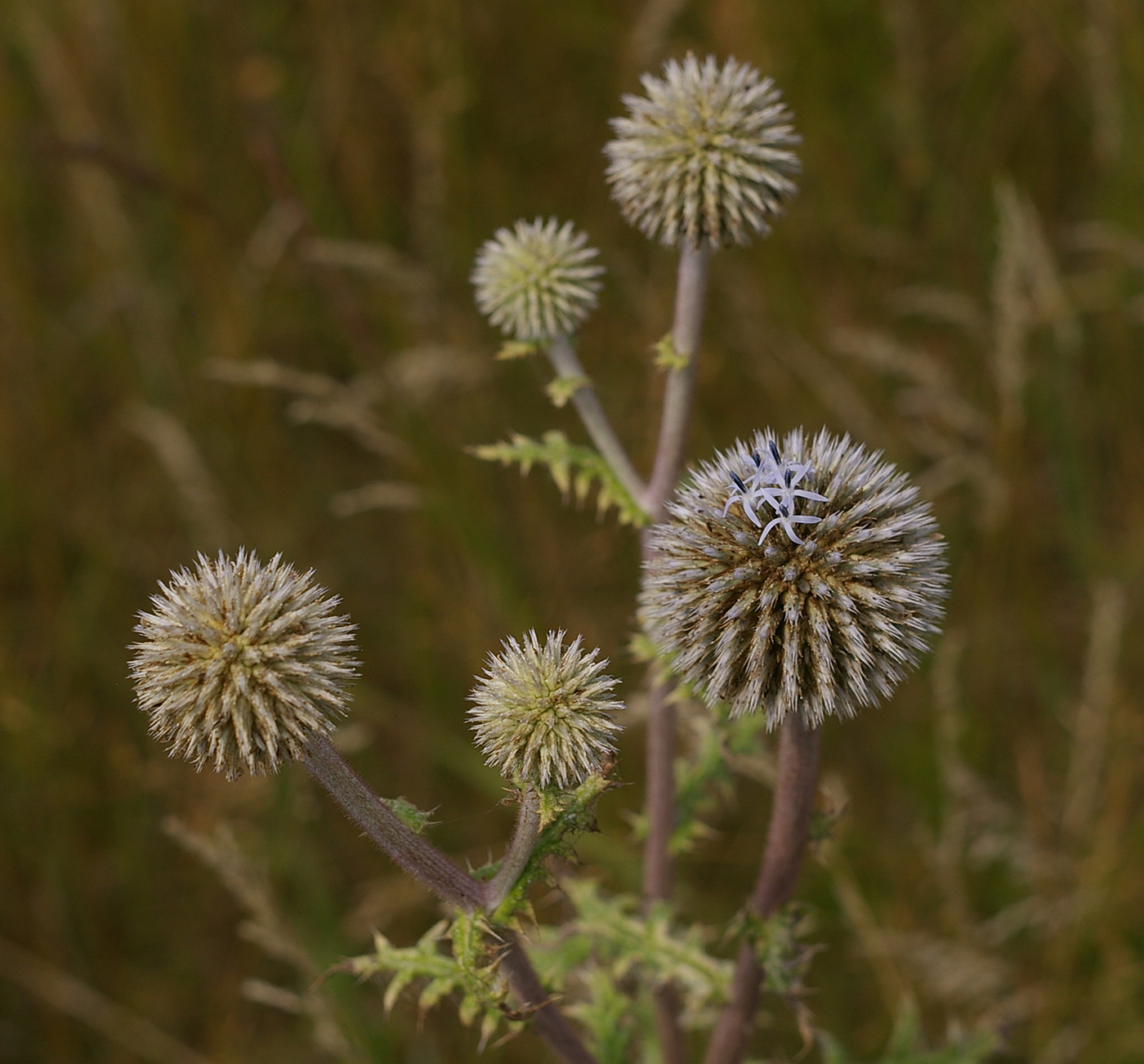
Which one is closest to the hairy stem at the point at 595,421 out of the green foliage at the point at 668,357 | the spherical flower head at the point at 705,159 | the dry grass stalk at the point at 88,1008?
the green foliage at the point at 668,357

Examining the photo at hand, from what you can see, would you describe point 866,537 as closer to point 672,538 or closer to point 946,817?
point 672,538

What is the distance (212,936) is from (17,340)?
330cm

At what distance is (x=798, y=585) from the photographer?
7.31ft

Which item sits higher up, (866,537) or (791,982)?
(866,537)

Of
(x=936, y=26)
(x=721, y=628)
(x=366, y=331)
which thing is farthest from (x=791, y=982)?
(x=936, y=26)

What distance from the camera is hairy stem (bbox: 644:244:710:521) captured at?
2904mm

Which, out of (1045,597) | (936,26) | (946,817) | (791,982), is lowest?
(791,982)

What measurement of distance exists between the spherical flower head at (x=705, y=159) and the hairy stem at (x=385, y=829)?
161 cm

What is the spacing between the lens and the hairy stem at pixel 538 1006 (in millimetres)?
2250

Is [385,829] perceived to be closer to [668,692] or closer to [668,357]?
[668,692]

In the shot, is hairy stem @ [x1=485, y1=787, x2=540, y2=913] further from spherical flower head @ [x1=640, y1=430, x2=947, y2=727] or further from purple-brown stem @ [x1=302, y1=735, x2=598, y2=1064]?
spherical flower head @ [x1=640, y1=430, x2=947, y2=727]

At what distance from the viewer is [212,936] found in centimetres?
541

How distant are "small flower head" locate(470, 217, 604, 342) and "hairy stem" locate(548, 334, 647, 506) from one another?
0.06 meters

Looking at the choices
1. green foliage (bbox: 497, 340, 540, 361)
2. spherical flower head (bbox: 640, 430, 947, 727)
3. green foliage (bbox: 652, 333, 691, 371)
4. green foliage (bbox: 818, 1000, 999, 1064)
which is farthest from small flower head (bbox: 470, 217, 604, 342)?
green foliage (bbox: 818, 1000, 999, 1064)
